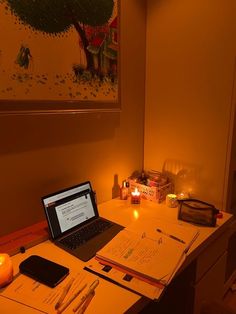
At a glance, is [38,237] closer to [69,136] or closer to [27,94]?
[69,136]

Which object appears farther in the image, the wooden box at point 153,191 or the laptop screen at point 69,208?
the wooden box at point 153,191

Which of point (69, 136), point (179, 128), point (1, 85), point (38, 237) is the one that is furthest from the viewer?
point (179, 128)

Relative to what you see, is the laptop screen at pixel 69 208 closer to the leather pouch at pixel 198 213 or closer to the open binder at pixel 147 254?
the open binder at pixel 147 254

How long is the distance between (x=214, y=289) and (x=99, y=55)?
148 centimetres

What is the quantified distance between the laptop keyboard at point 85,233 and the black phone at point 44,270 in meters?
0.16

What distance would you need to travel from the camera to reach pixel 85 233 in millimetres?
1287

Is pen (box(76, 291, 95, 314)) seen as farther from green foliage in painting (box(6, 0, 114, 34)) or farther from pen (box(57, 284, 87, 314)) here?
green foliage in painting (box(6, 0, 114, 34))

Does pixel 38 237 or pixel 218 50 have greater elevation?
pixel 218 50

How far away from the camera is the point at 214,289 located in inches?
58.4

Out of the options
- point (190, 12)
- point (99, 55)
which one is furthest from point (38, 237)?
point (190, 12)

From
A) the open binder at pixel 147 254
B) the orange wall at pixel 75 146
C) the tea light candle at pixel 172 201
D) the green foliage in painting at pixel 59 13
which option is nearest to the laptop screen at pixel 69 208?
the orange wall at pixel 75 146

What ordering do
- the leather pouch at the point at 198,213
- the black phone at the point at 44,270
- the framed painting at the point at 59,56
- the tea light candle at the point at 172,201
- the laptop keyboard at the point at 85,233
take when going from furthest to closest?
the tea light candle at the point at 172,201
the leather pouch at the point at 198,213
the laptop keyboard at the point at 85,233
the framed painting at the point at 59,56
the black phone at the point at 44,270

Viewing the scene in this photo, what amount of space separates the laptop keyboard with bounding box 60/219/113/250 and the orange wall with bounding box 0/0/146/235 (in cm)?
23

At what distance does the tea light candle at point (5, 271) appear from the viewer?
92 centimetres
